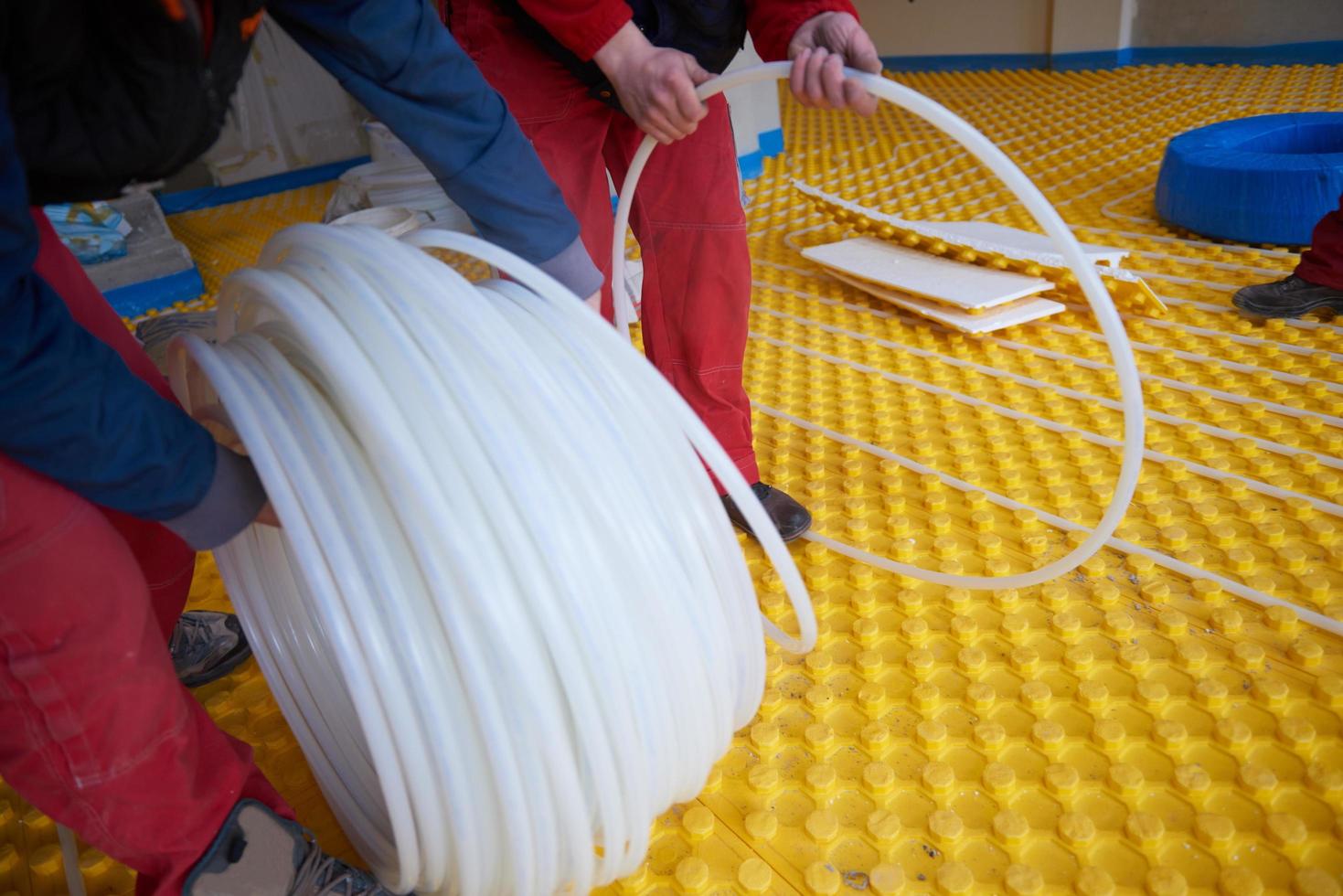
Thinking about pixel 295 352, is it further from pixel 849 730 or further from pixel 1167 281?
pixel 1167 281

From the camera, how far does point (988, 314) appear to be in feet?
7.75

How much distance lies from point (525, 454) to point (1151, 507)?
1.31 m

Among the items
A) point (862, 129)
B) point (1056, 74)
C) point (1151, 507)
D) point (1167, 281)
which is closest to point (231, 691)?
point (1151, 507)

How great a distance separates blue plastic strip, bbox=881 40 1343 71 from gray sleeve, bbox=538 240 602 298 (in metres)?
5.01

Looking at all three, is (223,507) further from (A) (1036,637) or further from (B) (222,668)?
(A) (1036,637)

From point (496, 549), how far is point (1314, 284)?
229 cm

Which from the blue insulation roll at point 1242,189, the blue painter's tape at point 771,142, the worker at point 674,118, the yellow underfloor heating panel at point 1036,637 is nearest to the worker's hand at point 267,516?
the yellow underfloor heating panel at point 1036,637

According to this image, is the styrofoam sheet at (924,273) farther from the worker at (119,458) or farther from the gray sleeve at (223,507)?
the gray sleeve at (223,507)

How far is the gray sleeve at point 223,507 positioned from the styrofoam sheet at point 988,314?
6.12 feet

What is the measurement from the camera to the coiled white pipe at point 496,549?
86 cm

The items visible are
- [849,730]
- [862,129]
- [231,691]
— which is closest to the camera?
[849,730]

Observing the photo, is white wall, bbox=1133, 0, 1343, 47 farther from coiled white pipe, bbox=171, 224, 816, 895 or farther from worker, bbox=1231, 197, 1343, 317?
coiled white pipe, bbox=171, 224, 816, 895

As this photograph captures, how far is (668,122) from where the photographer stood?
1.38 metres

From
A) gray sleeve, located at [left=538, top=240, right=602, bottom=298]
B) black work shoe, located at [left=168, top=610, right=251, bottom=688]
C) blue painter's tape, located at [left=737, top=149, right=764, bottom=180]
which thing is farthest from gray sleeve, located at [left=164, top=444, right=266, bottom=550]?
blue painter's tape, located at [left=737, top=149, right=764, bottom=180]
